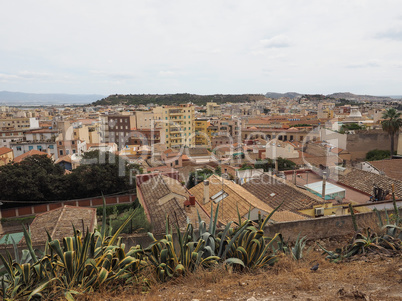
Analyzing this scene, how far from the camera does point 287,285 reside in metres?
4.22

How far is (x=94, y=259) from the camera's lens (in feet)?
13.9

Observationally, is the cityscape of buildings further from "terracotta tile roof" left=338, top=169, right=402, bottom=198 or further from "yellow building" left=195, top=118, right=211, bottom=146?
"yellow building" left=195, top=118, right=211, bottom=146

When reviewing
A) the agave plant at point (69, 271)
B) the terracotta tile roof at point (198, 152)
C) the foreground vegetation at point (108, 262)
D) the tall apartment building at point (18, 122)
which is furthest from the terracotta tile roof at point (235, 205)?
the tall apartment building at point (18, 122)

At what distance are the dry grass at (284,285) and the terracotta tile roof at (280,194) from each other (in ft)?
24.3

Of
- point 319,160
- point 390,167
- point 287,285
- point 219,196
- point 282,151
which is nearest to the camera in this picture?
point 287,285

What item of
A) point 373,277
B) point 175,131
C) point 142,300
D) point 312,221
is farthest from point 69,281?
point 175,131

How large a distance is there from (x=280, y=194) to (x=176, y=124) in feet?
162

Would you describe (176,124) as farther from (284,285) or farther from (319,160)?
(284,285)

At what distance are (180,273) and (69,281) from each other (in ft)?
5.10

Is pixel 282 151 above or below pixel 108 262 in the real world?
below

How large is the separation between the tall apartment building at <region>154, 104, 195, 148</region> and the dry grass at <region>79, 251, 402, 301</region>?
55.7 m

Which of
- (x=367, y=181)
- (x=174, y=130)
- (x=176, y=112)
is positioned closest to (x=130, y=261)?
(x=367, y=181)

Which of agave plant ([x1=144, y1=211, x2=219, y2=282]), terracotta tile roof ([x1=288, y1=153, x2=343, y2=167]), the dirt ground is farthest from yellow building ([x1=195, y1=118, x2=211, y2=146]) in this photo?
the dirt ground

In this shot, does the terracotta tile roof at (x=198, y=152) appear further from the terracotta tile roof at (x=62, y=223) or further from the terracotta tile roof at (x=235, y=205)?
the terracotta tile roof at (x=62, y=223)
